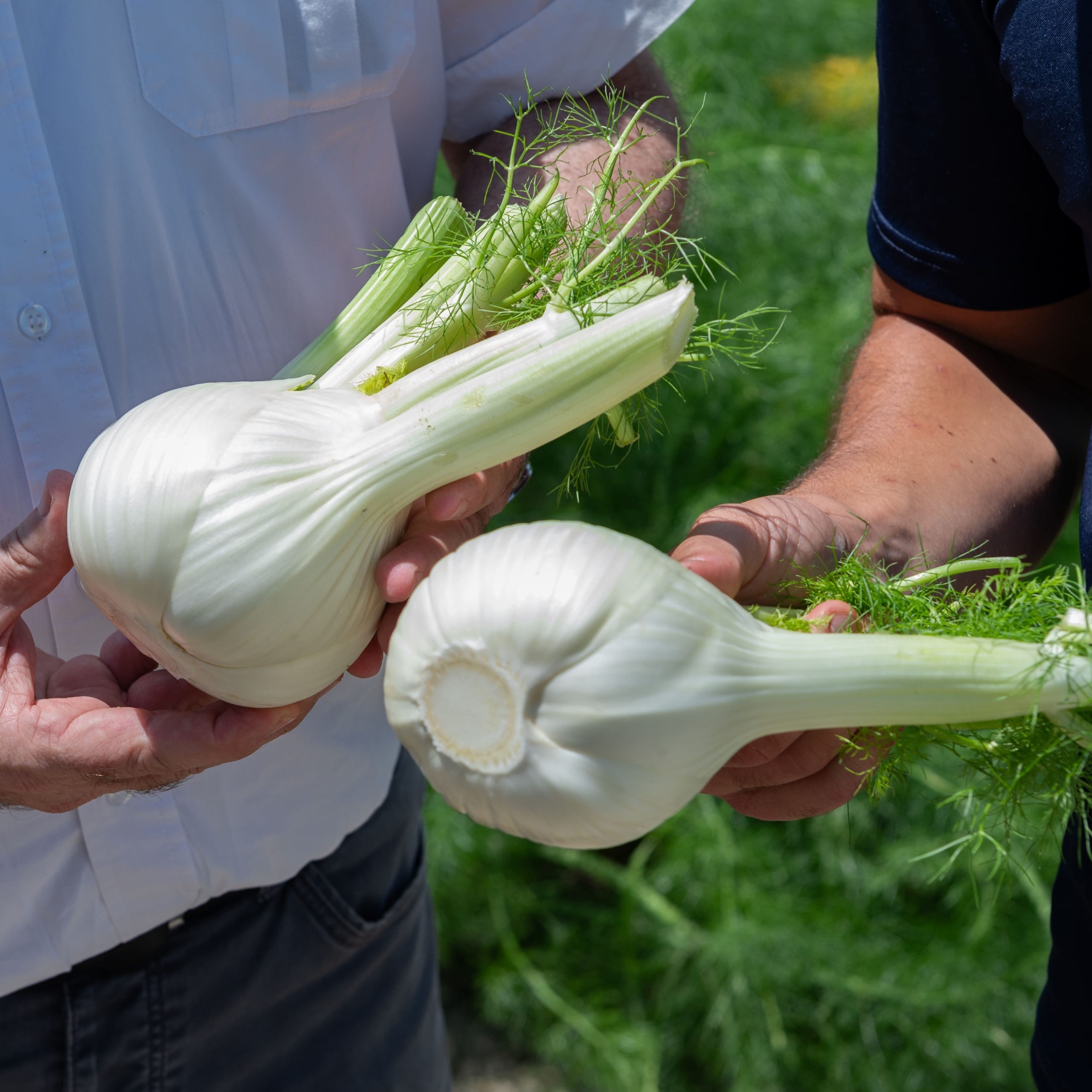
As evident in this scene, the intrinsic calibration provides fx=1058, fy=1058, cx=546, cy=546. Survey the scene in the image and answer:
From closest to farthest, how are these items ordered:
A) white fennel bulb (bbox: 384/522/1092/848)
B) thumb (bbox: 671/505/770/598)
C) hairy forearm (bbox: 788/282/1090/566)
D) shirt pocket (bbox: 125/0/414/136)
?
white fennel bulb (bbox: 384/522/1092/848), thumb (bbox: 671/505/770/598), shirt pocket (bbox: 125/0/414/136), hairy forearm (bbox: 788/282/1090/566)

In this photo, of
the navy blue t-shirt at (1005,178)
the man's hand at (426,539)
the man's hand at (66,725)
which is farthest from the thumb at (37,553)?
the navy blue t-shirt at (1005,178)

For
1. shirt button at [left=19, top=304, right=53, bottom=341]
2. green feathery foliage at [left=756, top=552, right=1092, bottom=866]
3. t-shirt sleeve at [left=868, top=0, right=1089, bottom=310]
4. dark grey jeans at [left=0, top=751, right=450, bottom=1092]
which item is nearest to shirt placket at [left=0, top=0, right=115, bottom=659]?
shirt button at [left=19, top=304, right=53, bottom=341]

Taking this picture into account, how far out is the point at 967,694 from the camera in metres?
0.85

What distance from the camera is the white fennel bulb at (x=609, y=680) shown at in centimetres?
81

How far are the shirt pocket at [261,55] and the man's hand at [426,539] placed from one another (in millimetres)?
458

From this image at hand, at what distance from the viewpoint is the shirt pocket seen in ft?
3.46

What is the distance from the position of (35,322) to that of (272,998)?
88cm

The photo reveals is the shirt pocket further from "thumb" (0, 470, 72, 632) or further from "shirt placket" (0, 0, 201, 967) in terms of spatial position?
"thumb" (0, 470, 72, 632)

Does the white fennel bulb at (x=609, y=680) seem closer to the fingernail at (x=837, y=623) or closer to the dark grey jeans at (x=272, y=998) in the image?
the fingernail at (x=837, y=623)

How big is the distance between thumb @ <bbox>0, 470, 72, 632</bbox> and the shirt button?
5.8 inches

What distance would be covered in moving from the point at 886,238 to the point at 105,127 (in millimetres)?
908

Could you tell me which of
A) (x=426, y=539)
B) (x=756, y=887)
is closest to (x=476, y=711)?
(x=426, y=539)

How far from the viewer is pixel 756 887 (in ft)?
8.05

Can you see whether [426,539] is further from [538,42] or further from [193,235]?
[538,42]
